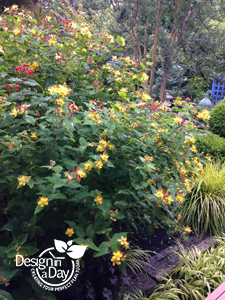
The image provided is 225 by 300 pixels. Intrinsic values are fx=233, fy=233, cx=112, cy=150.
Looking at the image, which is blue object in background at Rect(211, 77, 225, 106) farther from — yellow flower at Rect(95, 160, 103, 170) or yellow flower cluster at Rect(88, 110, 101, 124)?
yellow flower at Rect(95, 160, 103, 170)

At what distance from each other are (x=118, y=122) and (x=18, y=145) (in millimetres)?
553

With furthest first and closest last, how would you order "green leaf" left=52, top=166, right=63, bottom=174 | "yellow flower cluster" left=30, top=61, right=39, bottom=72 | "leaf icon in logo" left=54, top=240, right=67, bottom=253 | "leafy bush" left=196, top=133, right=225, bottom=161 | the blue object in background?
the blue object in background, "leafy bush" left=196, top=133, right=225, bottom=161, "yellow flower cluster" left=30, top=61, right=39, bottom=72, "leaf icon in logo" left=54, top=240, right=67, bottom=253, "green leaf" left=52, top=166, right=63, bottom=174

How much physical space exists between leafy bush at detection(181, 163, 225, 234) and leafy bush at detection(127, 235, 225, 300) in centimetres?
36

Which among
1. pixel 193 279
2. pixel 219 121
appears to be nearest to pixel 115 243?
pixel 193 279

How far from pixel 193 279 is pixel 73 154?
1227 mm

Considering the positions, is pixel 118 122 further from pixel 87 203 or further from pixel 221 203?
pixel 221 203

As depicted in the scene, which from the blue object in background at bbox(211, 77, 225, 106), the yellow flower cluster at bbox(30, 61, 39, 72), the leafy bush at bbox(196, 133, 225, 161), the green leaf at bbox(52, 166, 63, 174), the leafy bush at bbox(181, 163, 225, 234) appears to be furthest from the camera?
the blue object in background at bbox(211, 77, 225, 106)

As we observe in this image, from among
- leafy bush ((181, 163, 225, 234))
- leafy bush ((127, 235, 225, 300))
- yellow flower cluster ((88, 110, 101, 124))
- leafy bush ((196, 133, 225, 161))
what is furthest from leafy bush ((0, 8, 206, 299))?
leafy bush ((196, 133, 225, 161))

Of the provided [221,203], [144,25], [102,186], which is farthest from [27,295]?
[144,25]

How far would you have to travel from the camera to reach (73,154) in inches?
49.3

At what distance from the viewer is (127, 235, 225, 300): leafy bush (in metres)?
1.50

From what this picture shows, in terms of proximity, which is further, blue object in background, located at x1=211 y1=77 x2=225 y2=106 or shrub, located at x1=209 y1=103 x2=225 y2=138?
blue object in background, located at x1=211 y1=77 x2=225 y2=106

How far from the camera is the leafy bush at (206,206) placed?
87.9 inches

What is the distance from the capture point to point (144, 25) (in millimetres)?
4129
